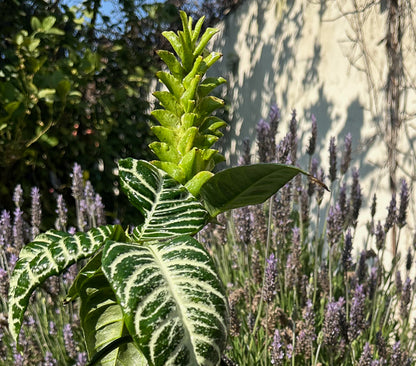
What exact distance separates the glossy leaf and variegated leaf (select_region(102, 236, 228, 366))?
82 millimetres

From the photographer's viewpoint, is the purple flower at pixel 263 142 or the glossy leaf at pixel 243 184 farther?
the purple flower at pixel 263 142

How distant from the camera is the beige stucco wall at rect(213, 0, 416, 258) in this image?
3.34m

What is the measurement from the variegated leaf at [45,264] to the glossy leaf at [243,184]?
115 millimetres

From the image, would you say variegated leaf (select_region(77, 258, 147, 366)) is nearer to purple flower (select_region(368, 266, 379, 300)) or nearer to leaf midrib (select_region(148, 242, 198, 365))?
leaf midrib (select_region(148, 242, 198, 365))

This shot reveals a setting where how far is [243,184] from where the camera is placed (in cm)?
56

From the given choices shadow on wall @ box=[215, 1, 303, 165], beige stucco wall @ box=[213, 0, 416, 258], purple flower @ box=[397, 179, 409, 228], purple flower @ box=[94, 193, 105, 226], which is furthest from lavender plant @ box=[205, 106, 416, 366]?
shadow on wall @ box=[215, 1, 303, 165]

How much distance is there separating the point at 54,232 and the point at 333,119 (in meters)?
3.34

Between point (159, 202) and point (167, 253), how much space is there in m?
0.09

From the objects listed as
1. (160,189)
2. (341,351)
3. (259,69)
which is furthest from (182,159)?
(259,69)

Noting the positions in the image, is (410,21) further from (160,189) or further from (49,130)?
(160,189)

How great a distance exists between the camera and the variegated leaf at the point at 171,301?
431mm

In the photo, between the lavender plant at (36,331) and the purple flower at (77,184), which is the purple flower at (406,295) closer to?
the lavender plant at (36,331)

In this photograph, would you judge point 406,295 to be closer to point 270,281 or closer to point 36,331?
point 270,281

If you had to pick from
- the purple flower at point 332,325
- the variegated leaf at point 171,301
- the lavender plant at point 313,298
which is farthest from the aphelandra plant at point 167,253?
the purple flower at point 332,325
